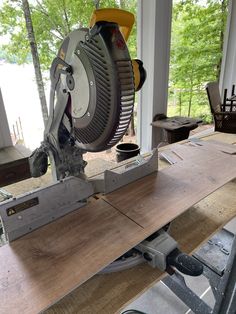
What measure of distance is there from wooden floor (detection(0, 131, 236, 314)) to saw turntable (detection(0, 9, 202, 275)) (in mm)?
42

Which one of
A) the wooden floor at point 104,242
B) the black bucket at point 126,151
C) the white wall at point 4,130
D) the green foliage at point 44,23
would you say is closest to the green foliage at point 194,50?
the green foliage at point 44,23

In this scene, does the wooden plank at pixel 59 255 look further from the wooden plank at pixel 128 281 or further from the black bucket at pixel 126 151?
the black bucket at pixel 126 151

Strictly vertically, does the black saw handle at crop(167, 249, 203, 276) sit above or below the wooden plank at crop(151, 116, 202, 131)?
below

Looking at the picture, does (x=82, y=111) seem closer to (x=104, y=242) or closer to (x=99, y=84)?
(x=99, y=84)

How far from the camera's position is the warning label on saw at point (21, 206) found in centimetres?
66

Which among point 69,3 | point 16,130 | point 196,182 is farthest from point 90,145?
point 69,3

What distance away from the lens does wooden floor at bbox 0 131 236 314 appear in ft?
1.81

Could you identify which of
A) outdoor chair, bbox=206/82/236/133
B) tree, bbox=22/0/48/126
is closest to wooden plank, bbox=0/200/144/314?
tree, bbox=22/0/48/126

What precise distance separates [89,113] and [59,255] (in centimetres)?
41

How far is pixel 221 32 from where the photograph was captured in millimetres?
3426

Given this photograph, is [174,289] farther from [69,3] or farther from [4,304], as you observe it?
[69,3]

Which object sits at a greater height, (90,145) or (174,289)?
(90,145)

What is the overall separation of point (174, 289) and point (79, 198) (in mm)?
927

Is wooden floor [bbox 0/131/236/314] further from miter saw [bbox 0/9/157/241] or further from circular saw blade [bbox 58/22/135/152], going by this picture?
circular saw blade [bbox 58/22/135/152]
